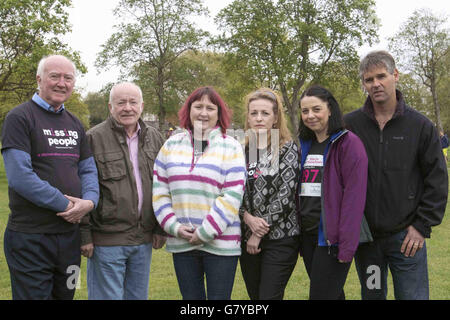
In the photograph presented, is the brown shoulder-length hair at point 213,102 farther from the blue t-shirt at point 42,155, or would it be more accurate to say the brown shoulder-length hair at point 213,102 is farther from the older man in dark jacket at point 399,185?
the older man in dark jacket at point 399,185

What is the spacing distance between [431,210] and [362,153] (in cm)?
74

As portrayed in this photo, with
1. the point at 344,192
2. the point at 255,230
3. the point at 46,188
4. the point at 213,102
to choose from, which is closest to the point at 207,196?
the point at 255,230

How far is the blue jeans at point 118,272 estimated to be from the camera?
11.4 ft

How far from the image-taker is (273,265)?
3.33 metres

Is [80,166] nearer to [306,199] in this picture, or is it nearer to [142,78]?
[306,199]

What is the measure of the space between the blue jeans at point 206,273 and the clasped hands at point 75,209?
81 cm

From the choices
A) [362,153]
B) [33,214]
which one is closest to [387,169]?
[362,153]

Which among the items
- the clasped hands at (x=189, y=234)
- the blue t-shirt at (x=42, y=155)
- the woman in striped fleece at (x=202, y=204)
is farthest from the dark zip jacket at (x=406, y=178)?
the blue t-shirt at (x=42, y=155)

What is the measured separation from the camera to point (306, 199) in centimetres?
333

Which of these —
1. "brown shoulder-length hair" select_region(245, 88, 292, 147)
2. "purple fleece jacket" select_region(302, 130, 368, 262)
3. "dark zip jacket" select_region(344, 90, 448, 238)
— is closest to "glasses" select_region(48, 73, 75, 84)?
"brown shoulder-length hair" select_region(245, 88, 292, 147)

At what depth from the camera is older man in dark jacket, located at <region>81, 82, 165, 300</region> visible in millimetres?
3479

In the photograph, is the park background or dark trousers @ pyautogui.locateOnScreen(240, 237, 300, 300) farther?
the park background

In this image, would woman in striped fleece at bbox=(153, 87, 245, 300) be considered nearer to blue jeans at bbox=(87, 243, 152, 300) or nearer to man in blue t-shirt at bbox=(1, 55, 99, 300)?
blue jeans at bbox=(87, 243, 152, 300)

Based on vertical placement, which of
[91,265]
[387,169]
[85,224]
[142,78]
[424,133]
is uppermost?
[142,78]
